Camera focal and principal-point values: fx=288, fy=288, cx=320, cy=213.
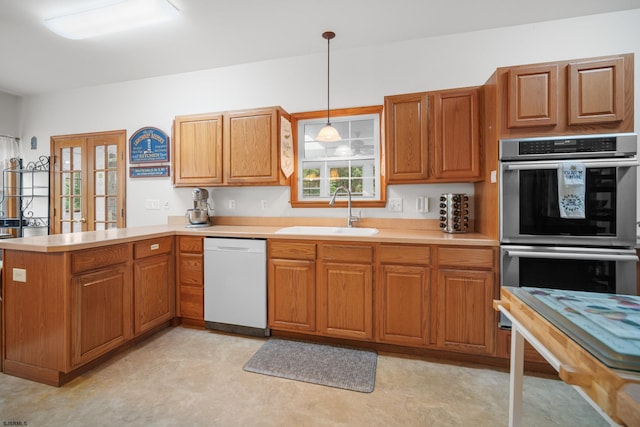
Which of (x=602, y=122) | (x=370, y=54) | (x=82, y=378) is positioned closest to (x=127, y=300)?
(x=82, y=378)

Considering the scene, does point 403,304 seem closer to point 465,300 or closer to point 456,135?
point 465,300

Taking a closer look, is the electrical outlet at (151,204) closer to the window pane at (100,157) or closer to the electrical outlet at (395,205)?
the window pane at (100,157)

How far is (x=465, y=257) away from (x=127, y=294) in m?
2.56

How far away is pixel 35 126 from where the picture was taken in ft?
13.4

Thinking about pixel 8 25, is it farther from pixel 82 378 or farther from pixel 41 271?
pixel 82 378

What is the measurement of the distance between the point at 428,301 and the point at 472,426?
2.52ft

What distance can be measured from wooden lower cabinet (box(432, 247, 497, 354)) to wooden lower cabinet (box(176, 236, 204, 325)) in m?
2.03

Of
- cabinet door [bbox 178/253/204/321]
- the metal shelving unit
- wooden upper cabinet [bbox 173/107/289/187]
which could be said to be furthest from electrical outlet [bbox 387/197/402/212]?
the metal shelving unit

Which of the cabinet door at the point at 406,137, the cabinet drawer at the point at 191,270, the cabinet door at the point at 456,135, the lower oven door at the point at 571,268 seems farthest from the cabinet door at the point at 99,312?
the lower oven door at the point at 571,268

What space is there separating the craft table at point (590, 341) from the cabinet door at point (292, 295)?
4.93ft

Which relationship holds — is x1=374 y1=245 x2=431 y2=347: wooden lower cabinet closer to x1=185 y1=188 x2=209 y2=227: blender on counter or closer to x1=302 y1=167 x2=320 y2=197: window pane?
x1=302 y1=167 x2=320 y2=197: window pane

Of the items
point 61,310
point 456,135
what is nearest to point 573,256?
point 456,135

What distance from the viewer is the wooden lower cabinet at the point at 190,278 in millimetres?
2672

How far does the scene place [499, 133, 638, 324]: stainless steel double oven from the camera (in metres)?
1.80
